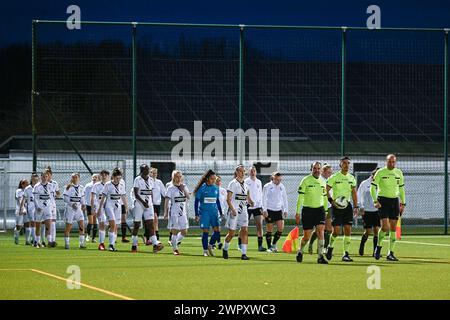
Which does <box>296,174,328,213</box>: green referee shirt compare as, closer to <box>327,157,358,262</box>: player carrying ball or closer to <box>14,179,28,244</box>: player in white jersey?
<box>327,157,358,262</box>: player carrying ball

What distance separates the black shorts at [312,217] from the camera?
23219 millimetres

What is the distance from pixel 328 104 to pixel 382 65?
313 centimetres

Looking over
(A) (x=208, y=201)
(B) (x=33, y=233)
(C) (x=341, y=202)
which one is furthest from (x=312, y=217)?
(B) (x=33, y=233)

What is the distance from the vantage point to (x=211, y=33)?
128 ft

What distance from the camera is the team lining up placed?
963 inches

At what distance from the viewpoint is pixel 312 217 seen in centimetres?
2327

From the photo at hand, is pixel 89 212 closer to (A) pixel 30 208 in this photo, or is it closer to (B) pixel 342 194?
(A) pixel 30 208

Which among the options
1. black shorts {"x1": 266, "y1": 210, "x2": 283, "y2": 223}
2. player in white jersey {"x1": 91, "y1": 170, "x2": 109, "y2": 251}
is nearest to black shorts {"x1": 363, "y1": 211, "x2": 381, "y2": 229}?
black shorts {"x1": 266, "y1": 210, "x2": 283, "y2": 223}

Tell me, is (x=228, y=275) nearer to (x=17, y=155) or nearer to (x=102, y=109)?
(x=102, y=109)

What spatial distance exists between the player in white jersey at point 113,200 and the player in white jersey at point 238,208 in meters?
4.27

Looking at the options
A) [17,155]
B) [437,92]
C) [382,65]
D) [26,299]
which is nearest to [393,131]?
[437,92]

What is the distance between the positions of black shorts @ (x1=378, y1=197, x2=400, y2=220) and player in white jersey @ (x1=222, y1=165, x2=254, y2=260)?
3.27m

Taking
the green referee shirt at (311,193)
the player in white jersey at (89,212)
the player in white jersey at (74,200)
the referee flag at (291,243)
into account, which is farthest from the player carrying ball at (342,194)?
the player in white jersey at (89,212)

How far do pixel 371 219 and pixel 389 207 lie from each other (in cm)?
217
